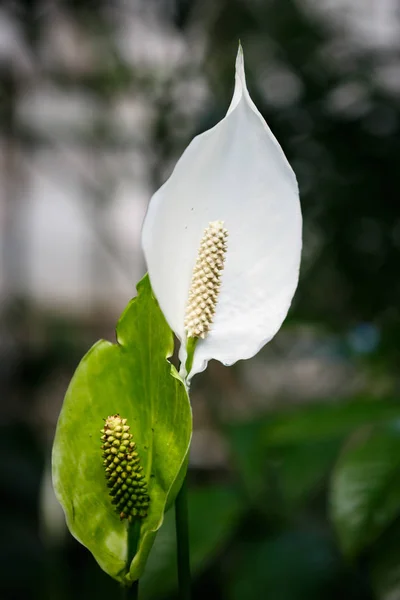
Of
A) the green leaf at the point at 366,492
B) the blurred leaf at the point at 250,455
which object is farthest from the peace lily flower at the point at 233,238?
the blurred leaf at the point at 250,455

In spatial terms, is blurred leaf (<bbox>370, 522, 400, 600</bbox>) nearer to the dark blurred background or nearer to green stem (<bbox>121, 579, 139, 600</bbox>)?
the dark blurred background

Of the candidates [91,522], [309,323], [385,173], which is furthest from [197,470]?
[91,522]

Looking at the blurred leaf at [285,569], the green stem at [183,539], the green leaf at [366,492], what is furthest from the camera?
the blurred leaf at [285,569]

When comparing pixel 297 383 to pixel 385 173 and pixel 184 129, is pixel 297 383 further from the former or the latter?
pixel 385 173

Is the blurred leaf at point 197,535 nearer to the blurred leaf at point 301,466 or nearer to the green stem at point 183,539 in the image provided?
the blurred leaf at point 301,466

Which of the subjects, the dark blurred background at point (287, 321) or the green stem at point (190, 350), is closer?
the green stem at point (190, 350)

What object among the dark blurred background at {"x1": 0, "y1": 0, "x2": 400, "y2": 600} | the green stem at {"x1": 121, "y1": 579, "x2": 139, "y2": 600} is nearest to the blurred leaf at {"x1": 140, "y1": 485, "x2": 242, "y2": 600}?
the dark blurred background at {"x1": 0, "y1": 0, "x2": 400, "y2": 600}

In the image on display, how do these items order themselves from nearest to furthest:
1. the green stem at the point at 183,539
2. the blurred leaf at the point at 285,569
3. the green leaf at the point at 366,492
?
the green stem at the point at 183,539
the green leaf at the point at 366,492
the blurred leaf at the point at 285,569
